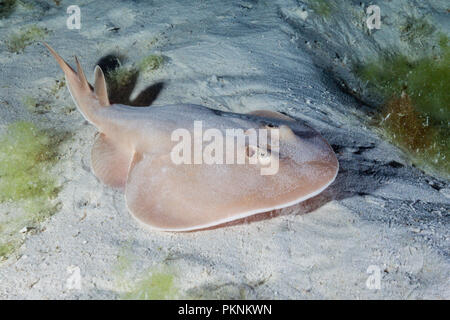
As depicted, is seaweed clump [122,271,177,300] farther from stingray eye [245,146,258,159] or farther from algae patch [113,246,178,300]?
stingray eye [245,146,258,159]

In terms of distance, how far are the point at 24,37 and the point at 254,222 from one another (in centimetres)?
576

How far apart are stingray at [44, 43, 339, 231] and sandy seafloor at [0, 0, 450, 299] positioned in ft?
1.14

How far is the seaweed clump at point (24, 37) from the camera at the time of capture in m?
5.44

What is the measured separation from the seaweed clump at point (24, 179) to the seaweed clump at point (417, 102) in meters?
4.47

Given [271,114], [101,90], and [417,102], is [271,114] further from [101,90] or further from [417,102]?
[417,102]

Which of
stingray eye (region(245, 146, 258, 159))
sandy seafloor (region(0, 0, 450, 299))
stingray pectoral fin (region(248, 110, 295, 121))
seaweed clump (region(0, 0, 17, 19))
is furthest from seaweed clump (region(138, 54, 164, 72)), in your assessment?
seaweed clump (region(0, 0, 17, 19))

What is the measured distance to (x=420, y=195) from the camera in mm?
3150

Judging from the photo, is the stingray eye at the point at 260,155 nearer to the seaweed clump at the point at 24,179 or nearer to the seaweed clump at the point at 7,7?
the seaweed clump at the point at 24,179

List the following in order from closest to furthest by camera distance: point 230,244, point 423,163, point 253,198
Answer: point 253,198
point 230,244
point 423,163

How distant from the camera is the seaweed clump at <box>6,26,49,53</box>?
5.44 meters

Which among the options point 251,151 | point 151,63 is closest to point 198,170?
point 251,151
